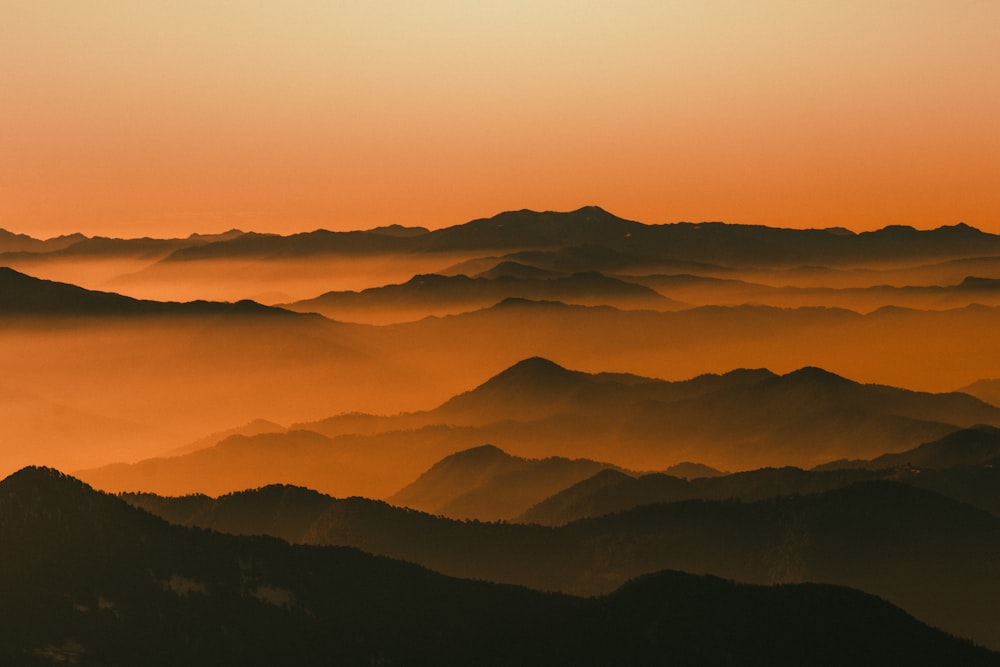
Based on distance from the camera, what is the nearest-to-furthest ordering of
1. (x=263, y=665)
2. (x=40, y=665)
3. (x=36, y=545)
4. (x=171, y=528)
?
(x=40, y=665), (x=263, y=665), (x=36, y=545), (x=171, y=528)

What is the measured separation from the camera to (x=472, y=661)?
522 ft

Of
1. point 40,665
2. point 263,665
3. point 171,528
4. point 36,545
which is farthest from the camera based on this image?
point 171,528

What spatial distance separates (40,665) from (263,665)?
71.7 feet

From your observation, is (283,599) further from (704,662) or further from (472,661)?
(704,662)

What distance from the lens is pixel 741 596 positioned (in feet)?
598

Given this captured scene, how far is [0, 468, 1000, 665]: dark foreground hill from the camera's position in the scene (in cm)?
15125

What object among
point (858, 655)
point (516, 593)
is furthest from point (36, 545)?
point (858, 655)

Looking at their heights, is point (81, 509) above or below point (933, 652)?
above

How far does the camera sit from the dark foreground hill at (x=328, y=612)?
151250mm

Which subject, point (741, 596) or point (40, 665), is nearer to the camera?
point (40, 665)

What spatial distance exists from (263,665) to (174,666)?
9012 mm

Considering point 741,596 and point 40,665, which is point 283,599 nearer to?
point 40,665

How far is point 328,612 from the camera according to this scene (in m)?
162

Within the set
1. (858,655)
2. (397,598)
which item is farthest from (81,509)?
(858,655)
